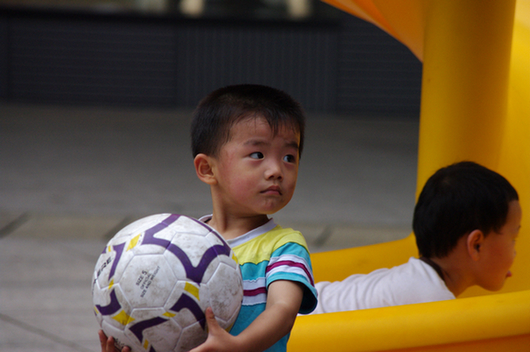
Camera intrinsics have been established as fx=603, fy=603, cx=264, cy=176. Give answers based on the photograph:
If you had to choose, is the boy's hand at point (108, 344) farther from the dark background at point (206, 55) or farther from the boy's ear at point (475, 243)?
the dark background at point (206, 55)

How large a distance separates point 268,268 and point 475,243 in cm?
71

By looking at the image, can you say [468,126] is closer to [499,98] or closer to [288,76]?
[499,98]

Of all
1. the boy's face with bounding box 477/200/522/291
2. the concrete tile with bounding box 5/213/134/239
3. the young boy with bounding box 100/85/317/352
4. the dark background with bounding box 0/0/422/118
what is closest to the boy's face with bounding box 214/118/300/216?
the young boy with bounding box 100/85/317/352

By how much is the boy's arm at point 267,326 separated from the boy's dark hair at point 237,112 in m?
0.27

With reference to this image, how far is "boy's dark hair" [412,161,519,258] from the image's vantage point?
4.91 ft

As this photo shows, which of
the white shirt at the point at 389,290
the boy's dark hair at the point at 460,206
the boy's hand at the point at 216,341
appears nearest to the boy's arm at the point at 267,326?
the boy's hand at the point at 216,341

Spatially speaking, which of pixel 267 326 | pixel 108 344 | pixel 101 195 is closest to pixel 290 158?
pixel 267 326

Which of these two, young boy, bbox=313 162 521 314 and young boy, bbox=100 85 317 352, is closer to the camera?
young boy, bbox=100 85 317 352

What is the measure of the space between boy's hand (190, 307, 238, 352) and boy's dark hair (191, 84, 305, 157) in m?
0.34

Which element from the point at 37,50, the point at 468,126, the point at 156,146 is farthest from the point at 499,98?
the point at 37,50

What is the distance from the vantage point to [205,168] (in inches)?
44.2

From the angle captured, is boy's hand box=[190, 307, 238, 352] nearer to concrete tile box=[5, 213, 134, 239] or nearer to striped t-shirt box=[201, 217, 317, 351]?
striped t-shirt box=[201, 217, 317, 351]

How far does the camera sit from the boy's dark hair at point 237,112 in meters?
1.06

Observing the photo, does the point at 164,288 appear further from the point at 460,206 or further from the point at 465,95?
the point at 465,95
